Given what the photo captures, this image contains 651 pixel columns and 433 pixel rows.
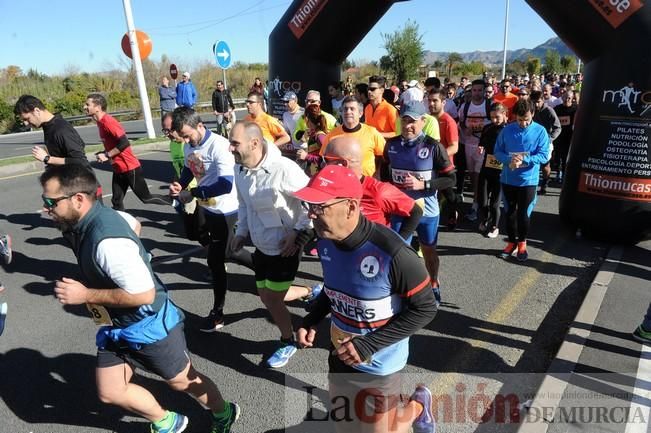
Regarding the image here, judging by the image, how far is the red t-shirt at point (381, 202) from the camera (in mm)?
3070

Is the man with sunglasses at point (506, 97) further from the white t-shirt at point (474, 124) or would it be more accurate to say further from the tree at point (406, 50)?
the tree at point (406, 50)

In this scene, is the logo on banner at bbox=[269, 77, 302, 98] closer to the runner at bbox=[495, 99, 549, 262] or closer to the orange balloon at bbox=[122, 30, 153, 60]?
the runner at bbox=[495, 99, 549, 262]

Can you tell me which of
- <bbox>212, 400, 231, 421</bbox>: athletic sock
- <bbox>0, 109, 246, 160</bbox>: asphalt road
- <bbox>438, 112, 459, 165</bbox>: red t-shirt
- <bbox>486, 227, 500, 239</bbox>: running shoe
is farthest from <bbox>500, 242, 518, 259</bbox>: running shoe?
<bbox>0, 109, 246, 160</bbox>: asphalt road

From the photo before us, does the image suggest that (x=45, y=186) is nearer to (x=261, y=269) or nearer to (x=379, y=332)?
(x=261, y=269)

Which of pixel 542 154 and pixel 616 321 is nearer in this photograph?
pixel 616 321

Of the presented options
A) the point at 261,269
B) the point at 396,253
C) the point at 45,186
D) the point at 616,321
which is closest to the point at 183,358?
the point at 261,269

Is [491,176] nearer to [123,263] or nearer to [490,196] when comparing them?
[490,196]

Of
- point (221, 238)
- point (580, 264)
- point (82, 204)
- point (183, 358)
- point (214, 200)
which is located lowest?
point (580, 264)

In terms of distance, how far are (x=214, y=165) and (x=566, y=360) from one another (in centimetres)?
327

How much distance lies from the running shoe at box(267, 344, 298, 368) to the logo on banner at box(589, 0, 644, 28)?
5.23 meters

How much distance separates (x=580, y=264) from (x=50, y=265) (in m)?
6.65

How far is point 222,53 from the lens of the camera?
41.3 ft

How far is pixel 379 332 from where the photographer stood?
6.44ft

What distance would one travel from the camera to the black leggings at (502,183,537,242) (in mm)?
5254
